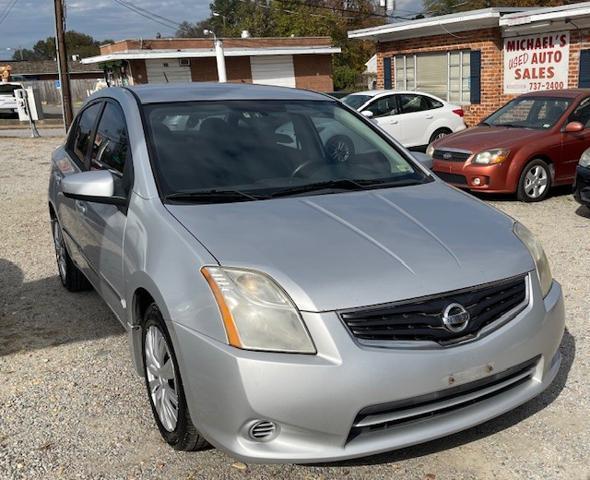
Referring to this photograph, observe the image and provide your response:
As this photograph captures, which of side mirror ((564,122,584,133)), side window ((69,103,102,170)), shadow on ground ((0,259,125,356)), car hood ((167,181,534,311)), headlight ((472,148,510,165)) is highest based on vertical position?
side window ((69,103,102,170))

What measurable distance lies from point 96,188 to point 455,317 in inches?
75.7

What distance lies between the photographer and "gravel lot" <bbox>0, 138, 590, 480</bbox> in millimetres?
2785

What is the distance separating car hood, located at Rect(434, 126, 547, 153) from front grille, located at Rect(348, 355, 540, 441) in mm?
6268

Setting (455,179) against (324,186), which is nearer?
(324,186)

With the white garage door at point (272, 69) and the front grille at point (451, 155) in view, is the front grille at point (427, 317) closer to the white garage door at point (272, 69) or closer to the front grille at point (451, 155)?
the front grille at point (451, 155)

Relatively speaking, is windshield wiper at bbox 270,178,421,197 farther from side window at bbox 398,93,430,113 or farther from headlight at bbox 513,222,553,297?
side window at bbox 398,93,430,113

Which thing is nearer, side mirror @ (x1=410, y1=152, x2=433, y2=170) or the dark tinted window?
the dark tinted window

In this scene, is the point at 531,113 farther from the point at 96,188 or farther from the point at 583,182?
the point at 96,188

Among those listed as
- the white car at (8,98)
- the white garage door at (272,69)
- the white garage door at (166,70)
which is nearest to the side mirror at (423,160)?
the white car at (8,98)

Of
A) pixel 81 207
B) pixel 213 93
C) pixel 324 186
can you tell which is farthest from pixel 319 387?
pixel 81 207

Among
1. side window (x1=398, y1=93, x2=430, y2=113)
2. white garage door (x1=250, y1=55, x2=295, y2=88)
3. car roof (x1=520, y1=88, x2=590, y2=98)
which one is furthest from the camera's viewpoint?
white garage door (x1=250, y1=55, x2=295, y2=88)

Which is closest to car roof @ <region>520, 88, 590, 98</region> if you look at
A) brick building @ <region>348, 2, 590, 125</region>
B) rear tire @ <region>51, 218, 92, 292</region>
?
brick building @ <region>348, 2, 590, 125</region>

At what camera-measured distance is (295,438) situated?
235cm

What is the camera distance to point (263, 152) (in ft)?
11.5
